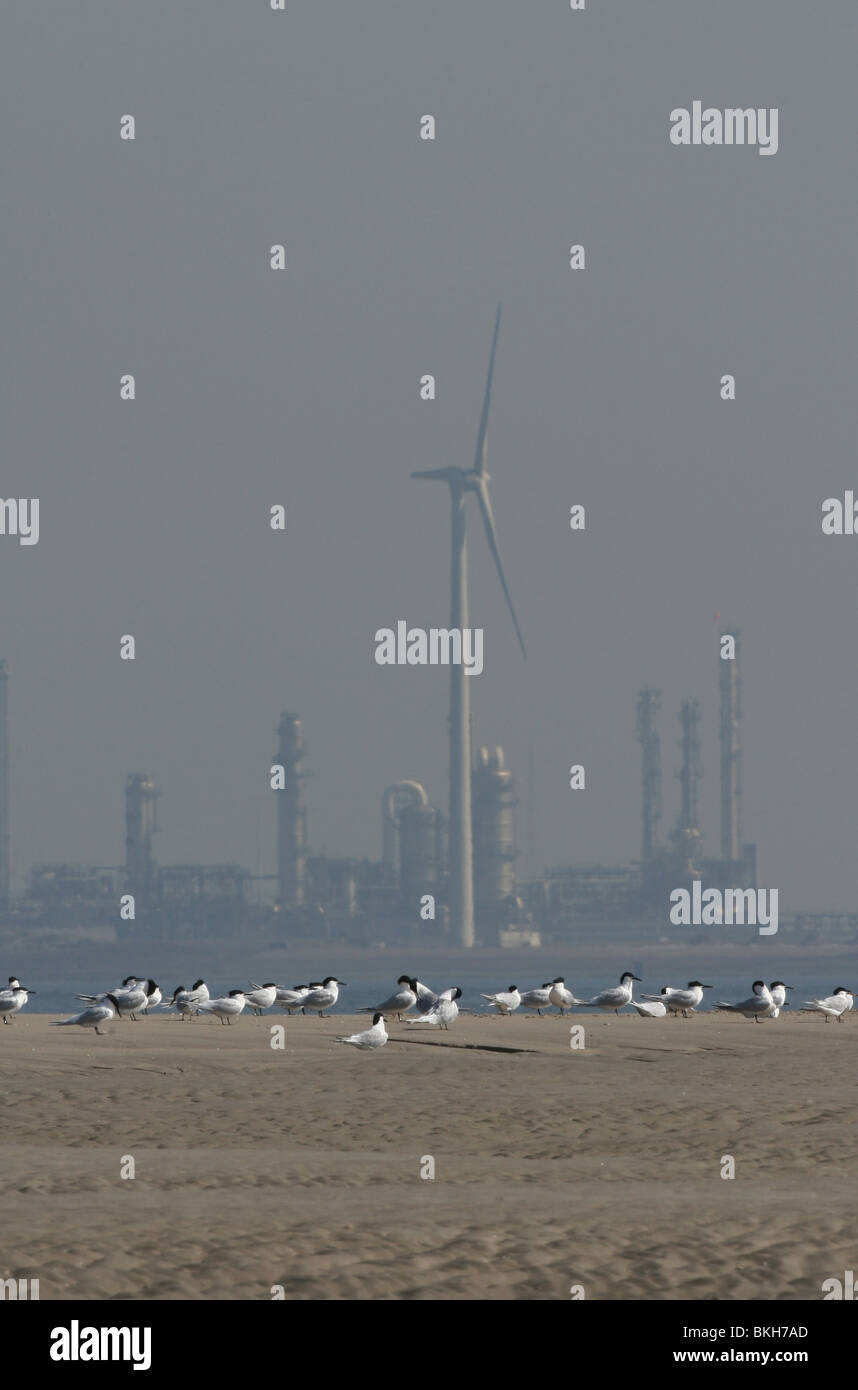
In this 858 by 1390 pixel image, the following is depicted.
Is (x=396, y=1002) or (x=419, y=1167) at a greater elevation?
(x=396, y=1002)

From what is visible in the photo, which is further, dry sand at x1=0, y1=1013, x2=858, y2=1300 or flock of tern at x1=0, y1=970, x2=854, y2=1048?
flock of tern at x1=0, y1=970, x2=854, y2=1048

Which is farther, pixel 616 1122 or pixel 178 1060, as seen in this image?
pixel 178 1060

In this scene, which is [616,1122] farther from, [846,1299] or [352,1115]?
[846,1299]

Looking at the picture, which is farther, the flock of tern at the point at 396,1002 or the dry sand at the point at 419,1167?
the flock of tern at the point at 396,1002

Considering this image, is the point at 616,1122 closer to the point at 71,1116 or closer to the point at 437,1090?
the point at 437,1090

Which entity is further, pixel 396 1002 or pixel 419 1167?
pixel 396 1002
